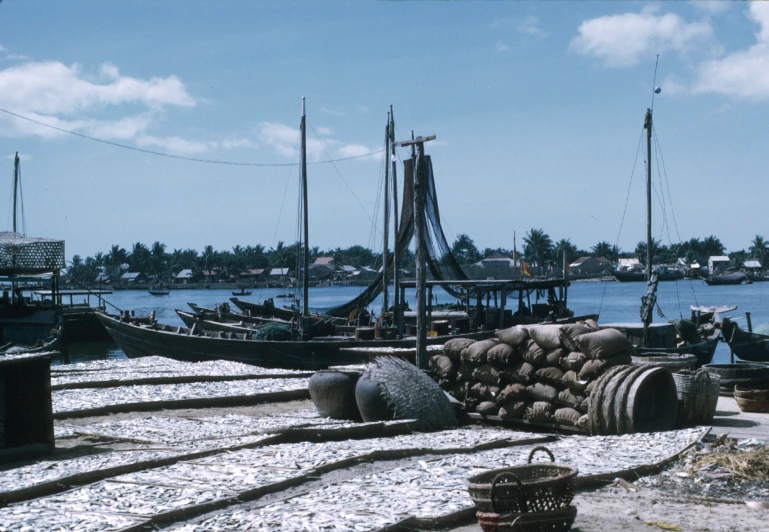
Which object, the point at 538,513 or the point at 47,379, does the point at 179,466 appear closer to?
the point at 47,379

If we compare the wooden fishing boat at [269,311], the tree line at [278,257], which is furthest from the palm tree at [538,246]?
the wooden fishing boat at [269,311]

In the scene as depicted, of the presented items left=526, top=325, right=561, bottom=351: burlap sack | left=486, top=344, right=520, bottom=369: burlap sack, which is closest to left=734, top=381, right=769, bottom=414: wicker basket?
left=526, top=325, right=561, bottom=351: burlap sack

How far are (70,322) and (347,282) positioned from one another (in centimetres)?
13258

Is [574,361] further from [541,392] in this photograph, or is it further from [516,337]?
[516,337]

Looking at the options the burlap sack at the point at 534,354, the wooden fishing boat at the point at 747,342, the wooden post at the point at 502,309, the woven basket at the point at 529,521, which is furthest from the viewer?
the wooden fishing boat at the point at 747,342

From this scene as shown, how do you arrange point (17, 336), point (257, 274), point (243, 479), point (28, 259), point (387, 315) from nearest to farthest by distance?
point (243, 479) → point (387, 315) → point (28, 259) → point (17, 336) → point (257, 274)

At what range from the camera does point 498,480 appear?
5.34 metres

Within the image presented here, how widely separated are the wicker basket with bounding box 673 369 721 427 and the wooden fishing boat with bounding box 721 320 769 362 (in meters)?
17.5

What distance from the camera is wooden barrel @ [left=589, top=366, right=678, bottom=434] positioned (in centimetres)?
1013

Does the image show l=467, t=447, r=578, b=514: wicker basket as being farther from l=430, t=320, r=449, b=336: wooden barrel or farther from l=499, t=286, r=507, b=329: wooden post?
l=430, t=320, r=449, b=336: wooden barrel

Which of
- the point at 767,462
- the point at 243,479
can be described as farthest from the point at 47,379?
the point at 767,462

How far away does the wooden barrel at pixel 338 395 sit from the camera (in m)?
12.2

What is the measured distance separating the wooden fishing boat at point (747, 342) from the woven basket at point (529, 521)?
2407 cm

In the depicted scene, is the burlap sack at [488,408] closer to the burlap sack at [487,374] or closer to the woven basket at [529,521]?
the burlap sack at [487,374]
